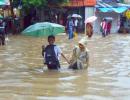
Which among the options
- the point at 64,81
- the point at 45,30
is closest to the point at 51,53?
the point at 45,30

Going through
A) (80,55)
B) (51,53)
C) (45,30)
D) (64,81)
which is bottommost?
(64,81)

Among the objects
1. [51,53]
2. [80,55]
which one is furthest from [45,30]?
[80,55]

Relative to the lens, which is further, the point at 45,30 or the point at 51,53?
the point at 45,30

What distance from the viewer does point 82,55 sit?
44.4 ft

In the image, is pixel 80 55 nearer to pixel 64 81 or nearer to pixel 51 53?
pixel 51 53

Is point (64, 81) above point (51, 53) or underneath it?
underneath

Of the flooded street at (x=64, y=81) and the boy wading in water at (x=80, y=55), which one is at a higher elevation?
the boy wading in water at (x=80, y=55)

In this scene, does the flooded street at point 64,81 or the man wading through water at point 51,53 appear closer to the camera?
the flooded street at point 64,81

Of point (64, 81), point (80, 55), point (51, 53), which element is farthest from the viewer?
point (80, 55)

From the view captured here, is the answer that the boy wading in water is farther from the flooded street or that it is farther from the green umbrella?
the green umbrella

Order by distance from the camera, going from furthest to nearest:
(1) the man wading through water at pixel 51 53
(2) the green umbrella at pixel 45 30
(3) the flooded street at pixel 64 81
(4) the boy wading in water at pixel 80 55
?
(2) the green umbrella at pixel 45 30 < (4) the boy wading in water at pixel 80 55 < (1) the man wading through water at pixel 51 53 < (3) the flooded street at pixel 64 81

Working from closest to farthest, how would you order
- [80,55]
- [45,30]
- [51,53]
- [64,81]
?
[64,81] → [51,53] → [80,55] → [45,30]

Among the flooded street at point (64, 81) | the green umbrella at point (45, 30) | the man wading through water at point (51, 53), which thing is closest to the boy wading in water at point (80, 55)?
the flooded street at point (64, 81)

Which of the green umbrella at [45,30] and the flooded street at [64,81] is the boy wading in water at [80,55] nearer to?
the flooded street at [64,81]
